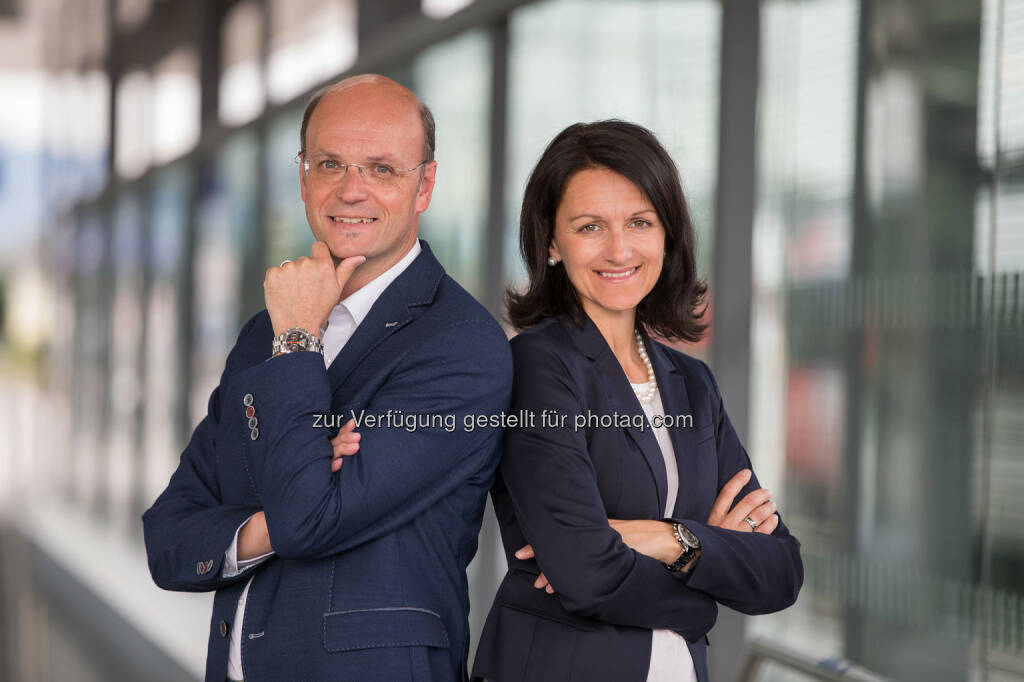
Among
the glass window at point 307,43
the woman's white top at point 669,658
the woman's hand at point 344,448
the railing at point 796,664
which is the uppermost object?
the glass window at point 307,43

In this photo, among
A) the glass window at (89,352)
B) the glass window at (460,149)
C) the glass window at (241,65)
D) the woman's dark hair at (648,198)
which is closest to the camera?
the woman's dark hair at (648,198)

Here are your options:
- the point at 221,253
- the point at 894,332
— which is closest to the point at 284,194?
the point at 221,253

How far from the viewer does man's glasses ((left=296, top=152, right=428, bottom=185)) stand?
190 centimetres

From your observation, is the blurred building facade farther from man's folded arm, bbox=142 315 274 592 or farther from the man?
man's folded arm, bbox=142 315 274 592

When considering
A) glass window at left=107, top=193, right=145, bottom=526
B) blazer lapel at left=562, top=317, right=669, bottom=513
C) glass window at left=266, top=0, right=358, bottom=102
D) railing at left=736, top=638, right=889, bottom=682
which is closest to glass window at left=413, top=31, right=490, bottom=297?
glass window at left=266, top=0, right=358, bottom=102

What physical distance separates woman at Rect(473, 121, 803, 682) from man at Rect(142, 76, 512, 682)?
0.10 m

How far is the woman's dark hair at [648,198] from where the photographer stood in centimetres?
191

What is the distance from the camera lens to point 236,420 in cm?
191

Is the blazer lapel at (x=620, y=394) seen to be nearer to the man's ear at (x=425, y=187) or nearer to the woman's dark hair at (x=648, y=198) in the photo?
the woman's dark hair at (x=648, y=198)

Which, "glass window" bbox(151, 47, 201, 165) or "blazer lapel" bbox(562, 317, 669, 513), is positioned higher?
"glass window" bbox(151, 47, 201, 165)

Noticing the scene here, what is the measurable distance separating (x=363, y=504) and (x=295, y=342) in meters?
0.29

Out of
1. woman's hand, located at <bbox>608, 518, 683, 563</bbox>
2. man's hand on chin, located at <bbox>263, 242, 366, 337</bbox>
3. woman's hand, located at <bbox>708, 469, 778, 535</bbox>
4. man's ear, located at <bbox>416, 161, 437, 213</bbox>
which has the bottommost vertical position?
woman's hand, located at <bbox>608, 518, 683, 563</bbox>

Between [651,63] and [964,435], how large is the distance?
1567 mm

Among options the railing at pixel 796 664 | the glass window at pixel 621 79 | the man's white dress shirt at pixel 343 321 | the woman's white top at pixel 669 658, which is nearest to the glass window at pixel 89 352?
the glass window at pixel 621 79
